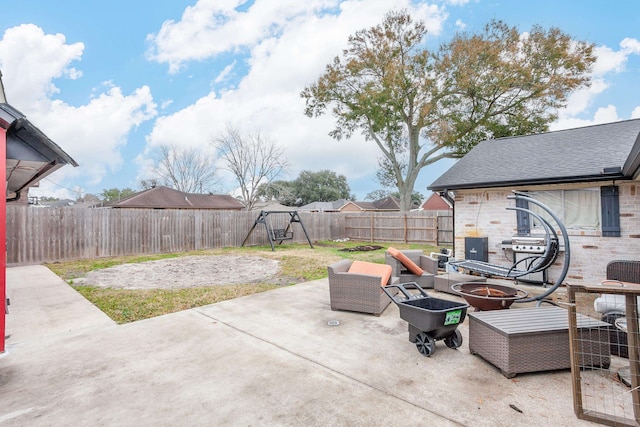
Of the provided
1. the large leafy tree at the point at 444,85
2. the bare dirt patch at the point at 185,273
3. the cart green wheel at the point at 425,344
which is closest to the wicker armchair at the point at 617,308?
the cart green wheel at the point at 425,344

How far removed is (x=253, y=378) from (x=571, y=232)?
7.07 meters

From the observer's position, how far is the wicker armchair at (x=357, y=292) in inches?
174

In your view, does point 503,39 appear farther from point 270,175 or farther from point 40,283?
point 40,283

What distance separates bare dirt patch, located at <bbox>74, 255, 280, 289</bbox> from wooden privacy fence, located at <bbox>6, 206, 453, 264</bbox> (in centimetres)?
251

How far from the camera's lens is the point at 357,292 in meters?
4.52

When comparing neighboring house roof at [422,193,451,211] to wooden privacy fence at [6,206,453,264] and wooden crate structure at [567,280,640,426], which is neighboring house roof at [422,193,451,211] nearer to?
wooden privacy fence at [6,206,453,264]

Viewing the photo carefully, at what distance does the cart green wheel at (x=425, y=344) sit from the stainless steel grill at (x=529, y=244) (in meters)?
4.70

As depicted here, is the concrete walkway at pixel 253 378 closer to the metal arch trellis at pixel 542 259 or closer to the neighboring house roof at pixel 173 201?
the metal arch trellis at pixel 542 259

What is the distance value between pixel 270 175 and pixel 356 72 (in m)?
10.8

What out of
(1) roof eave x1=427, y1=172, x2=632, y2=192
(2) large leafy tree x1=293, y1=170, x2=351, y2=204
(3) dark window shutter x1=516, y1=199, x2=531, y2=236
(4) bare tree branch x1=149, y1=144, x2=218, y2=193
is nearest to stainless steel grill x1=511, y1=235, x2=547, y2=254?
(3) dark window shutter x1=516, y1=199, x2=531, y2=236

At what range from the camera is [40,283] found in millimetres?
6707

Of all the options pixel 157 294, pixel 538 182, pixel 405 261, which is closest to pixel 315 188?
pixel 538 182


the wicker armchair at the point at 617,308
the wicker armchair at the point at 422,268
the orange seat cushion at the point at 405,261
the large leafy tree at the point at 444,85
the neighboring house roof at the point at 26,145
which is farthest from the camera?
the large leafy tree at the point at 444,85

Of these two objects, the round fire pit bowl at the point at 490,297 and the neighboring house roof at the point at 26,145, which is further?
the round fire pit bowl at the point at 490,297
